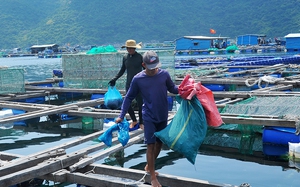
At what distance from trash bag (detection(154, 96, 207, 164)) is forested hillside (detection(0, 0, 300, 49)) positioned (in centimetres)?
9391

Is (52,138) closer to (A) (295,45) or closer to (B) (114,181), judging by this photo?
(B) (114,181)

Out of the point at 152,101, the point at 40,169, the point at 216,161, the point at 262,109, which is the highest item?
the point at 152,101

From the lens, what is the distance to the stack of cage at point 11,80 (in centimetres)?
1357

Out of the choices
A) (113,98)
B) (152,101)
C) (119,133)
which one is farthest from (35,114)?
(152,101)

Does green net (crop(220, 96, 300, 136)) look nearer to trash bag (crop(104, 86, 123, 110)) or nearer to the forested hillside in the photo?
trash bag (crop(104, 86, 123, 110))

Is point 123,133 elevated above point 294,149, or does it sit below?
above

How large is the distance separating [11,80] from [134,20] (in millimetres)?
106764

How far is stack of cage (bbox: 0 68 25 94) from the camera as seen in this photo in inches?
534

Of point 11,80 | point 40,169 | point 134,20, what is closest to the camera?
point 40,169

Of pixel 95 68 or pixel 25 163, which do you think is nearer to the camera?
pixel 25 163

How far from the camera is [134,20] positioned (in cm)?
11831

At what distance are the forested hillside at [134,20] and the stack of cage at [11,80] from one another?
Result: 87302 mm

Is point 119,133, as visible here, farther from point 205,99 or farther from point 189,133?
point 205,99

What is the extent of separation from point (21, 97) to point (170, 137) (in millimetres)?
9731
